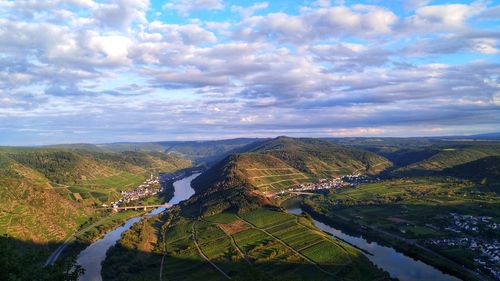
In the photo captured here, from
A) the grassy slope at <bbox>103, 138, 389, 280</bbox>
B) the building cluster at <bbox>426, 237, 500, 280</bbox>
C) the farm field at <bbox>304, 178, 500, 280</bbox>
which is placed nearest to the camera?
the building cluster at <bbox>426, 237, 500, 280</bbox>

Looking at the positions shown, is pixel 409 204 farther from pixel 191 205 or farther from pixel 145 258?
pixel 145 258

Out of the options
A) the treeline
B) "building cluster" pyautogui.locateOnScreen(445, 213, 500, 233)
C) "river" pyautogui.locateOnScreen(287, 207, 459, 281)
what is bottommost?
"river" pyautogui.locateOnScreen(287, 207, 459, 281)

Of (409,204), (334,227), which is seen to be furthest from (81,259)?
(409,204)

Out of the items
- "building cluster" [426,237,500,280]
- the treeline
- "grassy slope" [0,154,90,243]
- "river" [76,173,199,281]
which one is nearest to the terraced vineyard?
"river" [76,173,199,281]

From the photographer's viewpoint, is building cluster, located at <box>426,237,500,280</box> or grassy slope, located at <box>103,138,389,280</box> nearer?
building cluster, located at <box>426,237,500,280</box>

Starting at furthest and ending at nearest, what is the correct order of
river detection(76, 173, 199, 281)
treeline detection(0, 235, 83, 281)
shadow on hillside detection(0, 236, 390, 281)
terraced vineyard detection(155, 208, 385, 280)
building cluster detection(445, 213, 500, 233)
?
building cluster detection(445, 213, 500, 233), river detection(76, 173, 199, 281), terraced vineyard detection(155, 208, 385, 280), shadow on hillside detection(0, 236, 390, 281), treeline detection(0, 235, 83, 281)

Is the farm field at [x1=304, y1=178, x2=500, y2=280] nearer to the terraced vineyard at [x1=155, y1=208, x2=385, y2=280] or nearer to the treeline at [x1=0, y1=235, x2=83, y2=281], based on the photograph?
the terraced vineyard at [x1=155, y1=208, x2=385, y2=280]

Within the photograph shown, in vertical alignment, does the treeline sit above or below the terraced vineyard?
above
